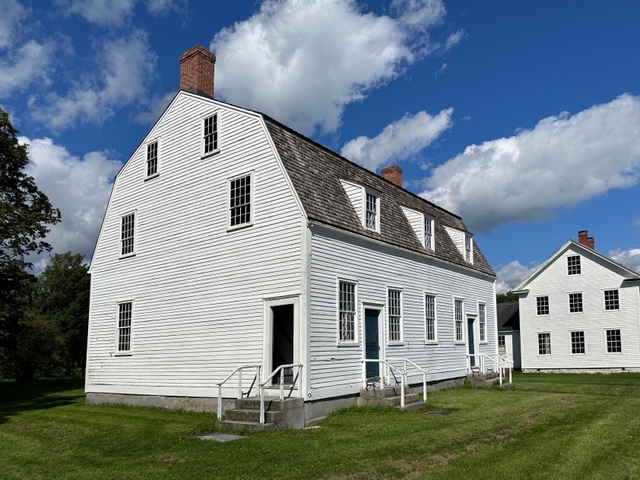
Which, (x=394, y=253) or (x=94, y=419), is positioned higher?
(x=394, y=253)

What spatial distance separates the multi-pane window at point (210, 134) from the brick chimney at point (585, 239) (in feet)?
96.2

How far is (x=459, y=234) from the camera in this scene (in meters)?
25.1

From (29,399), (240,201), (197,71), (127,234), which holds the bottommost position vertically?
(29,399)

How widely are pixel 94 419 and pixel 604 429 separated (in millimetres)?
12514

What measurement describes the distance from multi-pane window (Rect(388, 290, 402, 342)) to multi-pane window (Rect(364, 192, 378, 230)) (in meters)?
2.20

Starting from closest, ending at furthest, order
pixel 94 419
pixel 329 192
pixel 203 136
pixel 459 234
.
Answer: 1. pixel 94 419
2. pixel 329 192
3. pixel 203 136
4. pixel 459 234

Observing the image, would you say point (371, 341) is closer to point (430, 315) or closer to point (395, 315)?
point (395, 315)

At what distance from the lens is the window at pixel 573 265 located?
35.8 metres

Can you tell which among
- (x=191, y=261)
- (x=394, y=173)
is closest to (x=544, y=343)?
(x=394, y=173)

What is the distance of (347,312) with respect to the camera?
1562cm

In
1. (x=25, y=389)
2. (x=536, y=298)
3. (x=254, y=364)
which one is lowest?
(x=25, y=389)

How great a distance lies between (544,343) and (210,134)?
28.3 m

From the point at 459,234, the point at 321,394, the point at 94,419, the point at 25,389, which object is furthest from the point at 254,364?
the point at 25,389

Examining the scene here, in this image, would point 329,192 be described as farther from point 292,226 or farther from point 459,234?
point 459,234
